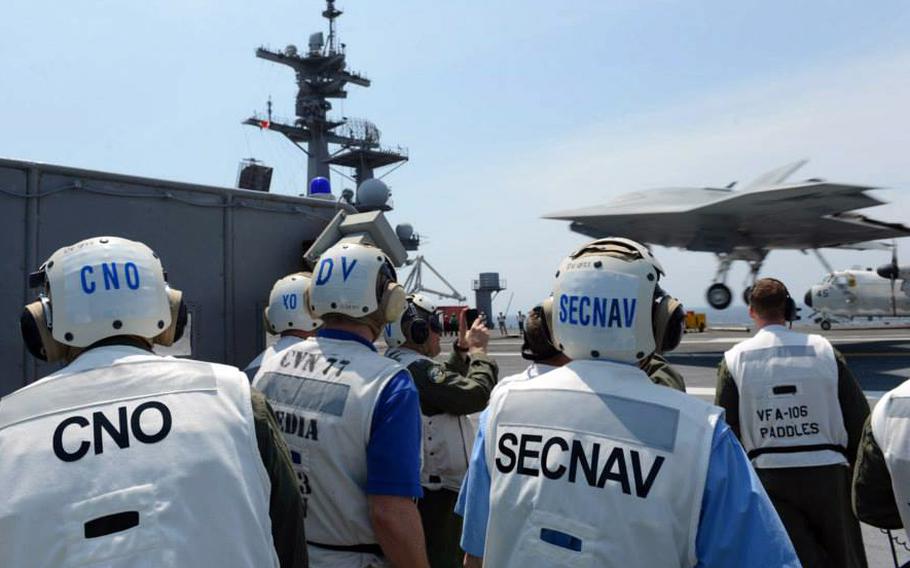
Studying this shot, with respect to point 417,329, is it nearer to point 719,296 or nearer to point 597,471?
point 597,471

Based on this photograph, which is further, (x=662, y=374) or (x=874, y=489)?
(x=662, y=374)

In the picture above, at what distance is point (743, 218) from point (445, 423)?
21.6 metres

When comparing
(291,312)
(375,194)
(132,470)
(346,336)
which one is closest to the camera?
(132,470)

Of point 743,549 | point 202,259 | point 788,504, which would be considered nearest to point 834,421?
point 788,504

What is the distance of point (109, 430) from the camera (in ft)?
5.29

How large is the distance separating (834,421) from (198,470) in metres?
3.96

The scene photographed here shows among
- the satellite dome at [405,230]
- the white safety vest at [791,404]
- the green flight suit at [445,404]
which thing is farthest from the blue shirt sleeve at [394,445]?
the satellite dome at [405,230]

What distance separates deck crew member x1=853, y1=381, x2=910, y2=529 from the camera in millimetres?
2506

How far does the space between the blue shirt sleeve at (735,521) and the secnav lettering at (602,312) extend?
0.41 metres

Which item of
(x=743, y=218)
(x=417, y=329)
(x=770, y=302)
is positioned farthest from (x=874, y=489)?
(x=743, y=218)

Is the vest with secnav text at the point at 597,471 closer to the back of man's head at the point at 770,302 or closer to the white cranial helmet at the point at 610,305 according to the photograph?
the white cranial helmet at the point at 610,305

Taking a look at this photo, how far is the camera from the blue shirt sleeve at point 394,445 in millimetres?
2479

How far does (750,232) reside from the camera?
2464cm

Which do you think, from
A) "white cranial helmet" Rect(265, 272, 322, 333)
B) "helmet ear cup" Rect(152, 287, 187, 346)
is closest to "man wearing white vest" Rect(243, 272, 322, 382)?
"white cranial helmet" Rect(265, 272, 322, 333)
